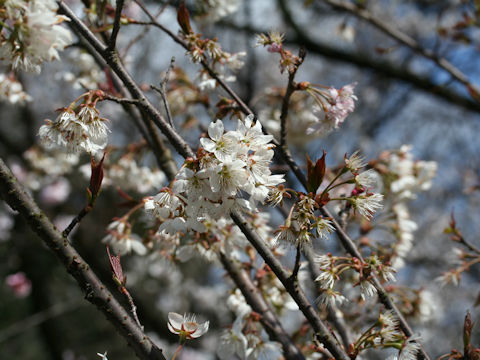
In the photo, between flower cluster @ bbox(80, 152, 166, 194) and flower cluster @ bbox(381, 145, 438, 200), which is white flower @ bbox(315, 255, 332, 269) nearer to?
flower cluster @ bbox(381, 145, 438, 200)

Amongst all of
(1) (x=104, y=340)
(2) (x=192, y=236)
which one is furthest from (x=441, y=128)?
(2) (x=192, y=236)

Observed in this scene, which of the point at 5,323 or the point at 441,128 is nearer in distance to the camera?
the point at 5,323

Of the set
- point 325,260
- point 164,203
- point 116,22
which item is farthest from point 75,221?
point 325,260

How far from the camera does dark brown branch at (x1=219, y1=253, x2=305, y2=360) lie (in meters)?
1.46

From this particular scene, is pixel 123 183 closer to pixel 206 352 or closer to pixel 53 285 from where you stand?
pixel 206 352

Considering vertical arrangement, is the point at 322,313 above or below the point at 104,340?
above

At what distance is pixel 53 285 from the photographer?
7660mm

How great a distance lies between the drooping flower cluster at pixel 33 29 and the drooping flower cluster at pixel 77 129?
0.14 meters

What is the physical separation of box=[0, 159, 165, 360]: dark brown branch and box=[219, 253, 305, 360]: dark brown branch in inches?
24.2

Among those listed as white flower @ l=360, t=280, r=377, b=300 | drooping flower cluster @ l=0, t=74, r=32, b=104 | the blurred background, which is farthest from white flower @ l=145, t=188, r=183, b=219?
the blurred background

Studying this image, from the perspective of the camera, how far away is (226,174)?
939 millimetres

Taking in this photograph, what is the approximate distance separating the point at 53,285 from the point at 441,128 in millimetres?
7292

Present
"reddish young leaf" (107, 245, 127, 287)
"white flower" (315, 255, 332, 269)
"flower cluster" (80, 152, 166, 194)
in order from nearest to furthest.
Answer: "reddish young leaf" (107, 245, 127, 287)
"white flower" (315, 255, 332, 269)
"flower cluster" (80, 152, 166, 194)

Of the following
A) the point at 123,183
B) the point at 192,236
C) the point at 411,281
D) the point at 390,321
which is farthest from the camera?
the point at 411,281
